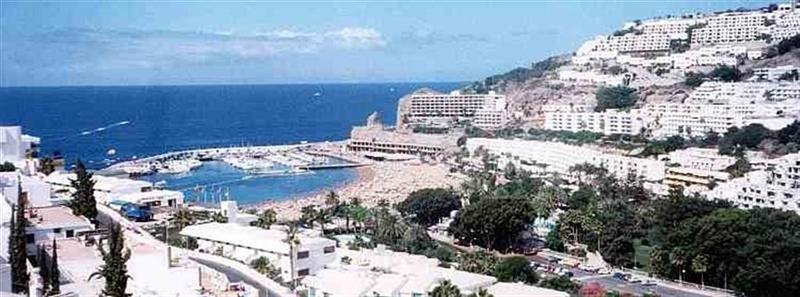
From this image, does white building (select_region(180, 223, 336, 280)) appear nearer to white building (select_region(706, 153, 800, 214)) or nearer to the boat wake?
white building (select_region(706, 153, 800, 214))

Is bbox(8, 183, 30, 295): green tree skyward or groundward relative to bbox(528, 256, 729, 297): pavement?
skyward

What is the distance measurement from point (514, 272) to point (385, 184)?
2911 cm

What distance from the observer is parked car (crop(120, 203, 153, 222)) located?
3273cm

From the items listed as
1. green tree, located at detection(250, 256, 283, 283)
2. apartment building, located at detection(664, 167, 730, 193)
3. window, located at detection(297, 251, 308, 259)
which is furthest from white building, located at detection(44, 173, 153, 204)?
apartment building, located at detection(664, 167, 730, 193)

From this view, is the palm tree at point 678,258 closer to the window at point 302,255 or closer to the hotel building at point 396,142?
the window at point 302,255

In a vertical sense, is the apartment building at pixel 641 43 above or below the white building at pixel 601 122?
above

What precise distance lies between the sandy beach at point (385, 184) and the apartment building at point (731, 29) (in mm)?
32064

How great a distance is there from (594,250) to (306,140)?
65.8m

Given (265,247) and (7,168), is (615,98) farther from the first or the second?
(7,168)

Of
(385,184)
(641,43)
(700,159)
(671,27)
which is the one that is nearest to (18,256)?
(385,184)

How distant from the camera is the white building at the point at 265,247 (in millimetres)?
26750

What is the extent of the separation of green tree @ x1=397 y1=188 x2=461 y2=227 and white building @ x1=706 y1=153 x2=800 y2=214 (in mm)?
12089

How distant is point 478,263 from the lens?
96.0 ft

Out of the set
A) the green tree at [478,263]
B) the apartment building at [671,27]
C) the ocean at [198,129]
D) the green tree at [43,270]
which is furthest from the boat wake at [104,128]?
the green tree at [43,270]
